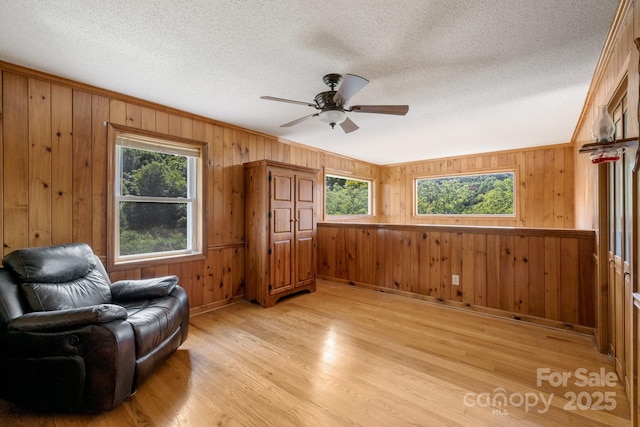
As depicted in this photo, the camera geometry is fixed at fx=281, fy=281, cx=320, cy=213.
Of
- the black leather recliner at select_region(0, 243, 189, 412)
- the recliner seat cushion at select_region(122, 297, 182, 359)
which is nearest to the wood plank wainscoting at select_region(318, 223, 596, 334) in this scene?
the recliner seat cushion at select_region(122, 297, 182, 359)

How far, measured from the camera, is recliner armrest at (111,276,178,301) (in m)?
2.34

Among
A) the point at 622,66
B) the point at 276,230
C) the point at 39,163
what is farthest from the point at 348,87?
the point at 39,163

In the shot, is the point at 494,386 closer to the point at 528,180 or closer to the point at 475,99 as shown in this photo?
the point at 475,99

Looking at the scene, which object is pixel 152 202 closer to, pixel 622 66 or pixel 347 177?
pixel 347 177

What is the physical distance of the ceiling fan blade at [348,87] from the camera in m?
1.95

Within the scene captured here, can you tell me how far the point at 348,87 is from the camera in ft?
6.86

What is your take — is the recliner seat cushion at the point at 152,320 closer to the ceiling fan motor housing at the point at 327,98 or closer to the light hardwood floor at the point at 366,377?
the light hardwood floor at the point at 366,377

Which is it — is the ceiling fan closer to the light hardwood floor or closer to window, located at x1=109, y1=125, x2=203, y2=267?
window, located at x1=109, y1=125, x2=203, y2=267

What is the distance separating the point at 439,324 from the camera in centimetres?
296

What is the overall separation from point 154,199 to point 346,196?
3820 millimetres

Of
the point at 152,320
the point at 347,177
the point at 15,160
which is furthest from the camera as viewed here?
the point at 347,177

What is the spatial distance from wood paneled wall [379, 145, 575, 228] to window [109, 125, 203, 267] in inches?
190

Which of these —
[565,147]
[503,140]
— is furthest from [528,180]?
[503,140]

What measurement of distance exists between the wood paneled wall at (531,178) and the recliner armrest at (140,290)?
17.8 ft
